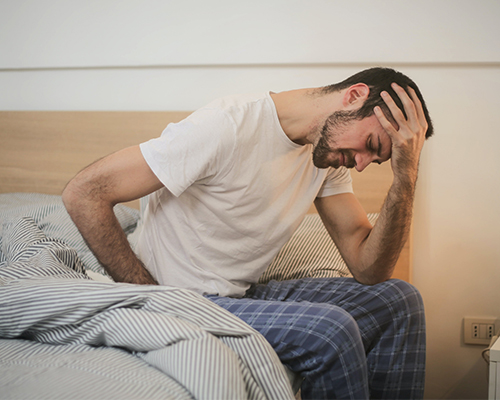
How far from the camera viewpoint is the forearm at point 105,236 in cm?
104

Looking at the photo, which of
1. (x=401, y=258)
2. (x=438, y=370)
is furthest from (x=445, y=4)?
(x=438, y=370)

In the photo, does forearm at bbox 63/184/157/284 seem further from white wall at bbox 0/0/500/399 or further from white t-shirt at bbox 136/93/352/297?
white wall at bbox 0/0/500/399

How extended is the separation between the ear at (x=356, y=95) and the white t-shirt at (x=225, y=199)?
0.17 metres

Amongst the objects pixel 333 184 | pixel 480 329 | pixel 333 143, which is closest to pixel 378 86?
pixel 333 143

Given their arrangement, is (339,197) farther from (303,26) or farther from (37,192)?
(37,192)

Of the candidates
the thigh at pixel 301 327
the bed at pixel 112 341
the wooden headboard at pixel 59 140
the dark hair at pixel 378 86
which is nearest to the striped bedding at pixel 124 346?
the bed at pixel 112 341

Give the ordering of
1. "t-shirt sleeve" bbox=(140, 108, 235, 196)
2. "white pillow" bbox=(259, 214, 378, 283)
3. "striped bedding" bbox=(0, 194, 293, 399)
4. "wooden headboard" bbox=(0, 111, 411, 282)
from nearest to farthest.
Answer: "striped bedding" bbox=(0, 194, 293, 399) < "t-shirt sleeve" bbox=(140, 108, 235, 196) < "white pillow" bbox=(259, 214, 378, 283) < "wooden headboard" bbox=(0, 111, 411, 282)

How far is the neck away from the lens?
3.73ft

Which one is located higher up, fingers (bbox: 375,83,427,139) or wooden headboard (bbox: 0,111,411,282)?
fingers (bbox: 375,83,427,139)

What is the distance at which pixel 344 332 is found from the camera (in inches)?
33.9

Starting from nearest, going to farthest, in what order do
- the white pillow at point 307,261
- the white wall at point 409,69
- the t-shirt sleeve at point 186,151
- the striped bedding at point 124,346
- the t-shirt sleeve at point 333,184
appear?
the striped bedding at point 124,346, the t-shirt sleeve at point 186,151, the t-shirt sleeve at point 333,184, the white pillow at point 307,261, the white wall at point 409,69

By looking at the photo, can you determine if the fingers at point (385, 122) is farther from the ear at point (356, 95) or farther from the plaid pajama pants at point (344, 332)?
the plaid pajama pants at point (344, 332)

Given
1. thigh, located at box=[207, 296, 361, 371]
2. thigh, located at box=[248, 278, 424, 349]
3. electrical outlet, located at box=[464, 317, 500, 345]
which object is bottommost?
electrical outlet, located at box=[464, 317, 500, 345]

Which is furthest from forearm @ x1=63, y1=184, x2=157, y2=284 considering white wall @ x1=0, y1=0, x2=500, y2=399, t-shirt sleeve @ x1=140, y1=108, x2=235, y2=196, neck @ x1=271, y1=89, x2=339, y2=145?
white wall @ x1=0, y1=0, x2=500, y2=399
